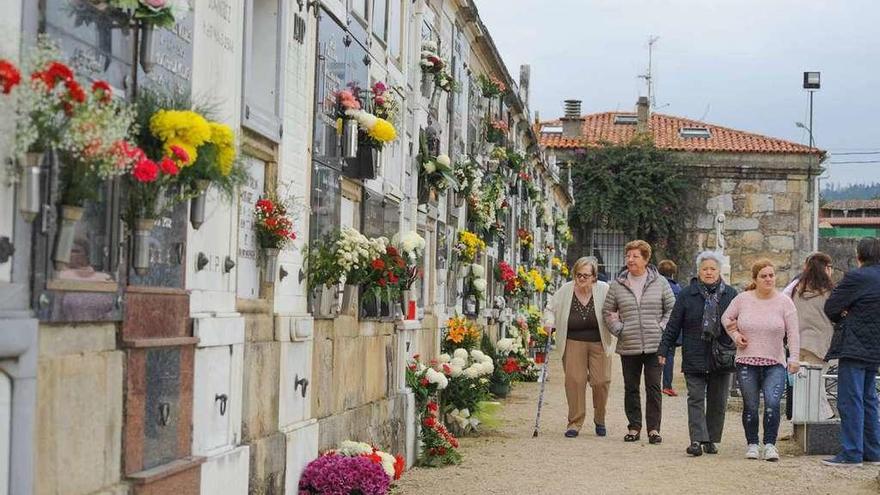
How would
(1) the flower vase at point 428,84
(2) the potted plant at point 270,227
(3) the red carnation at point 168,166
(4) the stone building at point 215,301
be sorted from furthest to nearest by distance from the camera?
(1) the flower vase at point 428,84, (2) the potted plant at point 270,227, (3) the red carnation at point 168,166, (4) the stone building at point 215,301

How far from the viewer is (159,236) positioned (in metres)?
5.62

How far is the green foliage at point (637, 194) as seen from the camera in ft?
124

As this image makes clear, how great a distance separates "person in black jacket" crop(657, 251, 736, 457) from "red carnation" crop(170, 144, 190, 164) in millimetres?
6844

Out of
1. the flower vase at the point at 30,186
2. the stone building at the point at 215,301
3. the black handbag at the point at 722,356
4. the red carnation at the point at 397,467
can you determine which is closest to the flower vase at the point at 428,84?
the stone building at the point at 215,301

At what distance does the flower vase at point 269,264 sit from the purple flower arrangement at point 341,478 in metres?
1.29

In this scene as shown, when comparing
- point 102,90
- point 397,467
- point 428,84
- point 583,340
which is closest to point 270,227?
point 102,90

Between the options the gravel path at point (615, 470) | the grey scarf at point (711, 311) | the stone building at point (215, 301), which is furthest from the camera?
→ the grey scarf at point (711, 311)

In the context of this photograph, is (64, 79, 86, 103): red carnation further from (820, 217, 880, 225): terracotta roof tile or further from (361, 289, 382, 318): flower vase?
(820, 217, 880, 225): terracotta roof tile

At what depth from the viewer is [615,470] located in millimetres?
10461

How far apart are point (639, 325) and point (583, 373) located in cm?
86

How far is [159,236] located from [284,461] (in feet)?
7.75

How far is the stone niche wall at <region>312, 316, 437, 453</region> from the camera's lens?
28.3 ft

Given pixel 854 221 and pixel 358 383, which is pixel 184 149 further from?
pixel 854 221

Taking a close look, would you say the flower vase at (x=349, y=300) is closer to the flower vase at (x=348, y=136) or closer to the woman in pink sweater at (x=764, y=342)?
the flower vase at (x=348, y=136)
